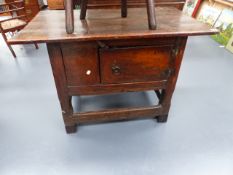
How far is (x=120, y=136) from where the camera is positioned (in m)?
1.39

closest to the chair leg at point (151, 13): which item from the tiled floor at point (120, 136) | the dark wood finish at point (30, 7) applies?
the tiled floor at point (120, 136)

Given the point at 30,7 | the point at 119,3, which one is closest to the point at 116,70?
the point at 119,3

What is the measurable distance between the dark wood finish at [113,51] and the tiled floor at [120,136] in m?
0.26

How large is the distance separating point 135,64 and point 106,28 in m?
0.28

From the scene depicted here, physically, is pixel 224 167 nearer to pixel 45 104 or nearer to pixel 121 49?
pixel 121 49

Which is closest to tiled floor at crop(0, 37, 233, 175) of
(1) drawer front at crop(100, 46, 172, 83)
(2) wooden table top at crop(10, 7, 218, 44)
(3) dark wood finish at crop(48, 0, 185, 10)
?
(1) drawer front at crop(100, 46, 172, 83)

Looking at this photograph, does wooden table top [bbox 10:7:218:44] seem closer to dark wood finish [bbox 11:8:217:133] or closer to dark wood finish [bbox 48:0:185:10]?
dark wood finish [bbox 11:8:217:133]

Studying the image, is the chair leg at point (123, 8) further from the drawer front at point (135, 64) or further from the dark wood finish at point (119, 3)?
the dark wood finish at point (119, 3)

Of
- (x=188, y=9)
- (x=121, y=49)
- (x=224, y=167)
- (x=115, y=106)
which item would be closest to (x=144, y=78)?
(x=121, y=49)

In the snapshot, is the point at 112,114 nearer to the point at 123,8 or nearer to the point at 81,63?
the point at 81,63

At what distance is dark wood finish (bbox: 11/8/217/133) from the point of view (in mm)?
937

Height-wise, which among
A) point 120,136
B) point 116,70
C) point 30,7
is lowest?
point 120,136

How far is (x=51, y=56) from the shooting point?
100 centimetres

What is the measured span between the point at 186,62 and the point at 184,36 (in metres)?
1.46
